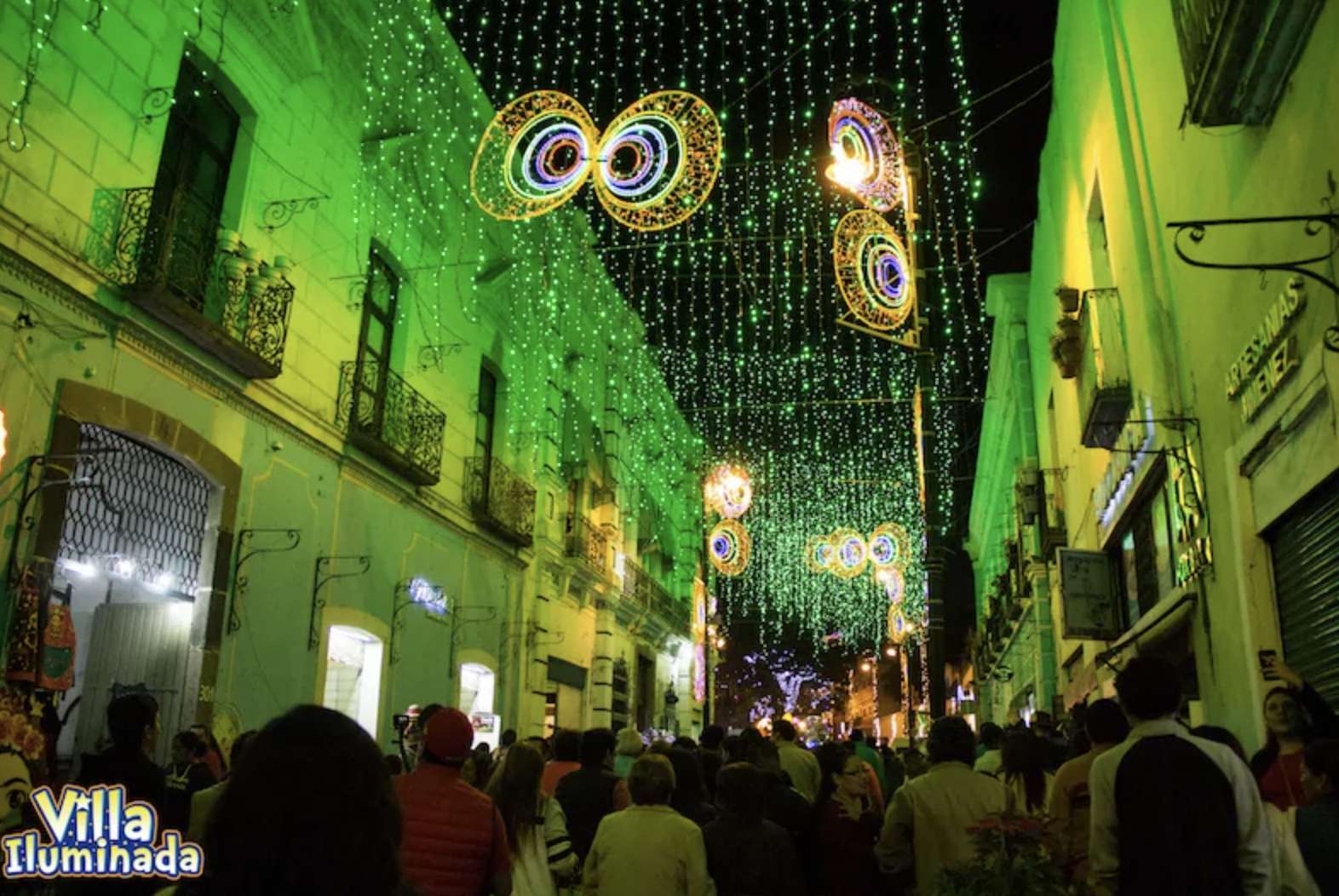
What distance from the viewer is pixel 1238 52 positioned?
22.7ft

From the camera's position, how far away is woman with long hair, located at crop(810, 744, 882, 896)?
5630 mm

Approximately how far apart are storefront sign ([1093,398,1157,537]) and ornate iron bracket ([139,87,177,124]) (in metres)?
10.0

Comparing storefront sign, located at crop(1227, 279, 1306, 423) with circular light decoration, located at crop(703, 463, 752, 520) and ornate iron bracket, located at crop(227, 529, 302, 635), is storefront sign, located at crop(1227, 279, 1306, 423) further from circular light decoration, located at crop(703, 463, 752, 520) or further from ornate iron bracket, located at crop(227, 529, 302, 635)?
circular light decoration, located at crop(703, 463, 752, 520)

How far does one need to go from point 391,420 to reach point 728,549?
14573 mm

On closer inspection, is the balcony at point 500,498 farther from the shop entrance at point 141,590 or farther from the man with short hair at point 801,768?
the man with short hair at point 801,768

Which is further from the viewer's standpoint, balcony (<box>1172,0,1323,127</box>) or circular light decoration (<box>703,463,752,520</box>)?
circular light decoration (<box>703,463,752,520</box>)

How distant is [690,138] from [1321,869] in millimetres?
8678

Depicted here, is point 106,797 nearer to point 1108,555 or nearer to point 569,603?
point 1108,555

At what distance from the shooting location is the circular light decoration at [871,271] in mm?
12250

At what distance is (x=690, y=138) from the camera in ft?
35.8

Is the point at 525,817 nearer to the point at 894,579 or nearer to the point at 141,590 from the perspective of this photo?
the point at 141,590

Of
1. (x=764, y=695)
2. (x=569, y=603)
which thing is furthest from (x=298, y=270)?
(x=764, y=695)

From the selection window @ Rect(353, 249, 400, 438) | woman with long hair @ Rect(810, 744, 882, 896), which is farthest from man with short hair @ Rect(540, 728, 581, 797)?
window @ Rect(353, 249, 400, 438)

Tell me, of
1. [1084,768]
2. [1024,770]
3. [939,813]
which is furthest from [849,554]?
[939,813]
